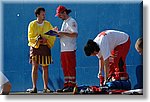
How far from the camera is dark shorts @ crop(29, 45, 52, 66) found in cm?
597

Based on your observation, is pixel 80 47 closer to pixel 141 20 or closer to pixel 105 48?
pixel 105 48

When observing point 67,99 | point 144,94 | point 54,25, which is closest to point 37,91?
point 67,99

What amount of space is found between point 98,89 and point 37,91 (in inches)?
24.6

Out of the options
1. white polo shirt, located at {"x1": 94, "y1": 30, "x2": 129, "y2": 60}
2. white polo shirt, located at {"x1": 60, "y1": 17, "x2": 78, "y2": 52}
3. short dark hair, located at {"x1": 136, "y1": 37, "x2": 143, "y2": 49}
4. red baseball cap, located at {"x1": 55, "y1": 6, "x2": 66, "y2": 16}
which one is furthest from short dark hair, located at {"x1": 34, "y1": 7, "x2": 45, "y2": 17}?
short dark hair, located at {"x1": 136, "y1": 37, "x2": 143, "y2": 49}

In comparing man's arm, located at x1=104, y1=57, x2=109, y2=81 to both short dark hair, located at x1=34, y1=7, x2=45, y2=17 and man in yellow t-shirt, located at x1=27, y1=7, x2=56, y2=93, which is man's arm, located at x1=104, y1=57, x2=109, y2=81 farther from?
short dark hair, located at x1=34, y1=7, x2=45, y2=17

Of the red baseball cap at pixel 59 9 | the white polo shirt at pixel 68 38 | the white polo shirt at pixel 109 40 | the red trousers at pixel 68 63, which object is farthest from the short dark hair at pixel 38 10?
the white polo shirt at pixel 109 40

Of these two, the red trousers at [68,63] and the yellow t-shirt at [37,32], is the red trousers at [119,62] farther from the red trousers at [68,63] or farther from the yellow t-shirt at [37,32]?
the yellow t-shirt at [37,32]

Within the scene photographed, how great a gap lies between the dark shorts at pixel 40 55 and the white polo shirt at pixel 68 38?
0.53ft

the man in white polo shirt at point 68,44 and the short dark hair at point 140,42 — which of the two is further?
the man in white polo shirt at point 68,44

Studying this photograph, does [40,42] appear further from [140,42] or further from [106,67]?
[140,42]

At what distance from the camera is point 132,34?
19.4 ft

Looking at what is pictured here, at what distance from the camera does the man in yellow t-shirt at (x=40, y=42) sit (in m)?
5.96

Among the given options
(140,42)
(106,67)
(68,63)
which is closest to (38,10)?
(68,63)

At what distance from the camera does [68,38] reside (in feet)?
19.6
